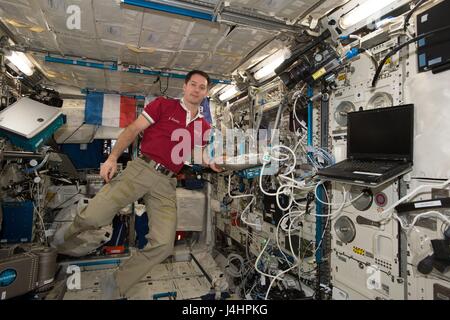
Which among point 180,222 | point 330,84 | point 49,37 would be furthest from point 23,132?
point 330,84

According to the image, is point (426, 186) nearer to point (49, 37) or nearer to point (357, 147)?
point (357, 147)

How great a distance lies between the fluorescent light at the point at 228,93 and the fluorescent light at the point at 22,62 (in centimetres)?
→ 303

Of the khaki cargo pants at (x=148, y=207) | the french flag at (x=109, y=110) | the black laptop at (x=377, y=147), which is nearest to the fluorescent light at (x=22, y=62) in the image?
the french flag at (x=109, y=110)

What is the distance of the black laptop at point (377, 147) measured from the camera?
172 centimetres

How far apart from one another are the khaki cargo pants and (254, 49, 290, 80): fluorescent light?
191cm

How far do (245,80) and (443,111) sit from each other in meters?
2.66

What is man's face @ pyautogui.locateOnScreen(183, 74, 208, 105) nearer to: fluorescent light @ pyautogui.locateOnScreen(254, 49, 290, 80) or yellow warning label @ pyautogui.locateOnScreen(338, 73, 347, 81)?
fluorescent light @ pyautogui.locateOnScreen(254, 49, 290, 80)

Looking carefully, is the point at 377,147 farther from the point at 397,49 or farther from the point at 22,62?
the point at 22,62

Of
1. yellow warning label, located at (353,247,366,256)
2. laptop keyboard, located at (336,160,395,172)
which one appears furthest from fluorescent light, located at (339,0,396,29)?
yellow warning label, located at (353,247,366,256)

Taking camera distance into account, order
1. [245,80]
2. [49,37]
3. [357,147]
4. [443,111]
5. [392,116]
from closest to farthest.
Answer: [443,111] → [392,116] → [357,147] → [49,37] → [245,80]

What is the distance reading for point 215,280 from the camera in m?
3.24

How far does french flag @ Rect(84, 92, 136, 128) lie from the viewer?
4.60 metres

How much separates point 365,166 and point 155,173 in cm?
191

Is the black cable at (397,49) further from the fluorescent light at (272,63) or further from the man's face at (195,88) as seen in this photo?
the man's face at (195,88)
